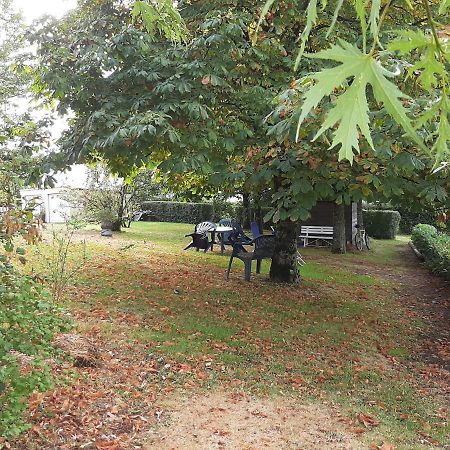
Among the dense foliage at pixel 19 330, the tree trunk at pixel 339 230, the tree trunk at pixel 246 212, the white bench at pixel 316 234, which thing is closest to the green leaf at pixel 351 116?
the dense foliage at pixel 19 330

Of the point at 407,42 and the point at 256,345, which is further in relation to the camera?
the point at 256,345

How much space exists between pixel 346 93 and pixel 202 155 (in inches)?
211

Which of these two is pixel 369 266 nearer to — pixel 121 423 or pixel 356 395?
pixel 356 395

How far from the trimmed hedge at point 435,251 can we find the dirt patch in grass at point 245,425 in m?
9.14

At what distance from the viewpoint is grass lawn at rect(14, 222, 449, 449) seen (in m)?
→ 4.25

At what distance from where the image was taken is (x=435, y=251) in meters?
13.9

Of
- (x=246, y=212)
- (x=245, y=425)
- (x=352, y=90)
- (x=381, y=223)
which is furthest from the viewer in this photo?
(x=381, y=223)

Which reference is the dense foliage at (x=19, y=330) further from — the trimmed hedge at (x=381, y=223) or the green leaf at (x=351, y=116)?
the trimmed hedge at (x=381, y=223)

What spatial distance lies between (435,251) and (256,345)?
10002 mm

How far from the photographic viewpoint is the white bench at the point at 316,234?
18484mm

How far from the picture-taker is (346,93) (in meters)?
0.81

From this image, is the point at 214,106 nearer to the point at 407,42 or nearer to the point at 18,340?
the point at 18,340

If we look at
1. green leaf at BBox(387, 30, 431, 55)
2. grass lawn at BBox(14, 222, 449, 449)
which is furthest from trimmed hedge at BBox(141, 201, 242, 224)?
green leaf at BBox(387, 30, 431, 55)

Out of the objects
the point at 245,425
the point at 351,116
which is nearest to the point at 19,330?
the point at 245,425
